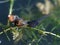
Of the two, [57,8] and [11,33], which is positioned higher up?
[57,8]

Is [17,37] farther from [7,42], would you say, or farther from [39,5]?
[39,5]

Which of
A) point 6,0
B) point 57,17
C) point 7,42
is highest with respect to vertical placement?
point 6,0

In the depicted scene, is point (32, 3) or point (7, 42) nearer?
point (7, 42)

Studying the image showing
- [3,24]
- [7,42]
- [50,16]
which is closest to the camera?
[7,42]

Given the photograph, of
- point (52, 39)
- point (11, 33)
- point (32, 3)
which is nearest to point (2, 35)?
point (11, 33)

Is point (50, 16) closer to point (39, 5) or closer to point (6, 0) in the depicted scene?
point (39, 5)

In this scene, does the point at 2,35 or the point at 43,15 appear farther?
the point at 43,15

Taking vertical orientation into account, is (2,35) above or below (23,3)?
below

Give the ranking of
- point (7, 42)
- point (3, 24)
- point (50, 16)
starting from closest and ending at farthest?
1. point (7, 42)
2. point (3, 24)
3. point (50, 16)

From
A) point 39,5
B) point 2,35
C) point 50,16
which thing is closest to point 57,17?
point 50,16
